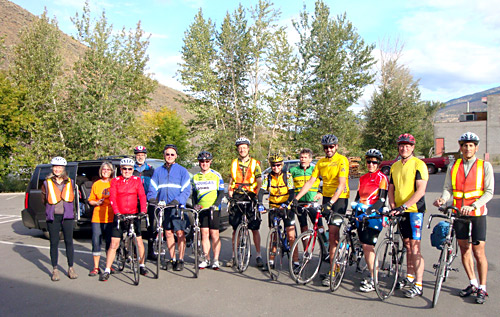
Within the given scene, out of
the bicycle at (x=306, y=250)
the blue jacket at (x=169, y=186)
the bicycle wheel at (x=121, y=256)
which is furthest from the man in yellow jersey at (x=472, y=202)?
the bicycle wheel at (x=121, y=256)

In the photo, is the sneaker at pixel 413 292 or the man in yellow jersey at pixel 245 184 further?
the man in yellow jersey at pixel 245 184

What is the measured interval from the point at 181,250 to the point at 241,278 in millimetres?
1159

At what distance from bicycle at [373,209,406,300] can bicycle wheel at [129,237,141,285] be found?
11.2ft

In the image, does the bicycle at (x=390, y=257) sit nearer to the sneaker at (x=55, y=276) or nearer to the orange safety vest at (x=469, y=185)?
the orange safety vest at (x=469, y=185)

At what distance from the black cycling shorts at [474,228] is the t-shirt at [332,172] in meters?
1.61

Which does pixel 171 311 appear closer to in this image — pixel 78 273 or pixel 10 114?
pixel 78 273

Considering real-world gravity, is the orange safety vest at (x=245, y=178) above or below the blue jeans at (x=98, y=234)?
above

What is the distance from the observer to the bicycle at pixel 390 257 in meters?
5.18

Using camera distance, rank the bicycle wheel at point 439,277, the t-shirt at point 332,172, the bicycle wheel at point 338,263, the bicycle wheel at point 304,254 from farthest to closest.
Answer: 1. the t-shirt at point 332,172
2. the bicycle wheel at point 304,254
3. the bicycle wheel at point 338,263
4. the bicycle wheel at point 439,277

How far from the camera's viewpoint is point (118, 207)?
6.45 meters

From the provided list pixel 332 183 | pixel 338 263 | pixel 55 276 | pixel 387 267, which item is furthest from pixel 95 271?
pixel 387 267

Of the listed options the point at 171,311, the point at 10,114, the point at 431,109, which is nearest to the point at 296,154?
the point at 10,114

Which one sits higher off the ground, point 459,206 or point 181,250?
point 459,206

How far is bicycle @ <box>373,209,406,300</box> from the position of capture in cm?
518
